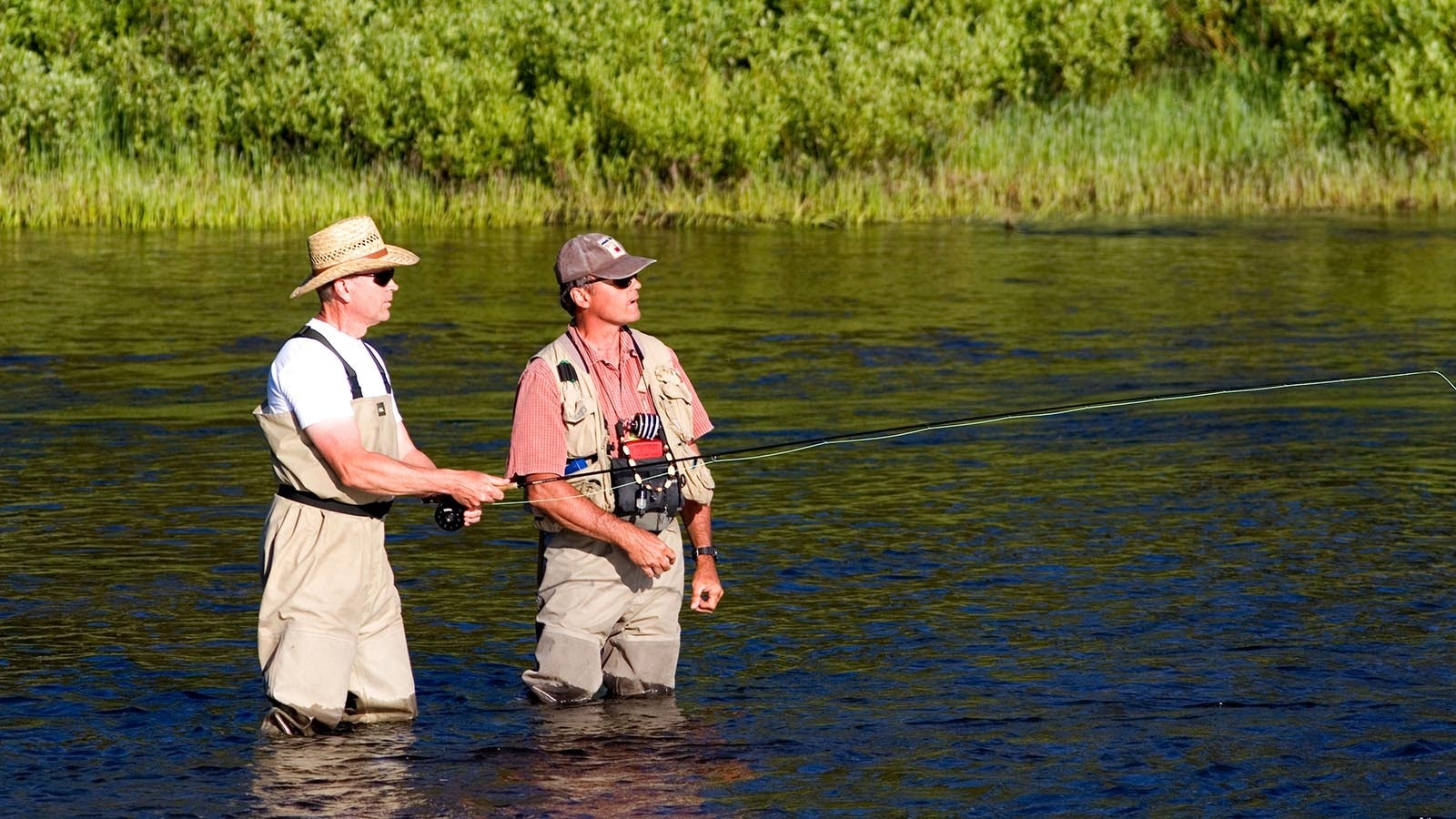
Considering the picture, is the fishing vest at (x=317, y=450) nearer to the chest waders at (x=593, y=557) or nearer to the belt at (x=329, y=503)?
the belt at (x=329, y=503)

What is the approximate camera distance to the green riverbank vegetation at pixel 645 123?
26.7m

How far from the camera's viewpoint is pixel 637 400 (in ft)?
21.2

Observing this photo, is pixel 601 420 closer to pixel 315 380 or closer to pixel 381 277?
pixel 381 277

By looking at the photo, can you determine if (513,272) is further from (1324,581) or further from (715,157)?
(1324,581)

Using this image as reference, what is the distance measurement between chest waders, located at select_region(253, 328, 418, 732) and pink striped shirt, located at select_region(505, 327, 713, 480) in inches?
14.3

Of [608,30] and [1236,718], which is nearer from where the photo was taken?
[1236,718]

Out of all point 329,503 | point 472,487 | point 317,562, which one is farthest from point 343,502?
point 472,487

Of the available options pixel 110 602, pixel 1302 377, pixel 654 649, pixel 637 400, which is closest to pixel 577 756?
pixel 654 649

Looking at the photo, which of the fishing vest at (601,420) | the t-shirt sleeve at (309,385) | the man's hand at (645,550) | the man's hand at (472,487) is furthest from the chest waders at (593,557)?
the t-shirt sleeve at (309,385)

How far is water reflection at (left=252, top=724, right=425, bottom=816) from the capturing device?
5.97m

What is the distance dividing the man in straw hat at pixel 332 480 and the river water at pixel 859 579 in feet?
1.31

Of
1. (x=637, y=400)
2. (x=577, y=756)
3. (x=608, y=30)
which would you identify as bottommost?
(x=577, y=756)

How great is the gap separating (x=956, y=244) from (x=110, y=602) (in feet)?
52.9

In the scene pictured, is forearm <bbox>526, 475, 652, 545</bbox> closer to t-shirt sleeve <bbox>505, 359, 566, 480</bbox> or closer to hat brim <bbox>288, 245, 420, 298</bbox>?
t-shirt sleeve <bbox>505, 359, 566, 480</bbox>
